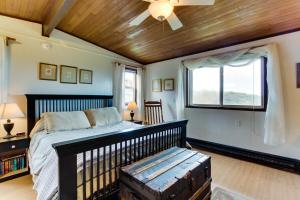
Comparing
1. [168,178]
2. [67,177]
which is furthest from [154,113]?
[67,177]

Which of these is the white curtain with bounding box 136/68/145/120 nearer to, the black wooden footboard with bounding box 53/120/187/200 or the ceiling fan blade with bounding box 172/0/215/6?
the black wooden footboard with bounding box 53/120/187/200

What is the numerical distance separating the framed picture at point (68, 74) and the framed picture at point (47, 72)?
0.44ft

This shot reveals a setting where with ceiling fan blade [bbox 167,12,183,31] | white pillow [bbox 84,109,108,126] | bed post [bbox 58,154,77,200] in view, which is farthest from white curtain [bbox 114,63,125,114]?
bed post [bbox 58,154,77,200]

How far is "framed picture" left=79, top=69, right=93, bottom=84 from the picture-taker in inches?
146

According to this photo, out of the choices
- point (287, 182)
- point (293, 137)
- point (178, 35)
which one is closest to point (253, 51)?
point (178, 35)

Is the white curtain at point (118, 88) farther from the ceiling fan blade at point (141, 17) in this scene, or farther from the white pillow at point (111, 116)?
the ceiling fan blade at point (141, 17)

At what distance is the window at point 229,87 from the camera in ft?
10.2

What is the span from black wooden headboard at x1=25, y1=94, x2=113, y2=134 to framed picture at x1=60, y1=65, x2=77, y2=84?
345mm

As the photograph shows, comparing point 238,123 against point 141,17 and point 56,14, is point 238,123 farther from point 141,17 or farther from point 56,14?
point 56,14

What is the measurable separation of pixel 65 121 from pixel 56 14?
5.45ft

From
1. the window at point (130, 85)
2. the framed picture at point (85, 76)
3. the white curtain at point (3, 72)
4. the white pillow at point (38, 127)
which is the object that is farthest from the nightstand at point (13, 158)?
the window at point (130, 85)

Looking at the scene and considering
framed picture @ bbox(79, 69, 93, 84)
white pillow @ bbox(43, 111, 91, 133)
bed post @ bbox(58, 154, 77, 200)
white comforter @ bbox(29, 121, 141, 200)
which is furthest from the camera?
framed picture @ bbox(79, 69, 93, 84)

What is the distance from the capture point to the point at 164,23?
285 cm

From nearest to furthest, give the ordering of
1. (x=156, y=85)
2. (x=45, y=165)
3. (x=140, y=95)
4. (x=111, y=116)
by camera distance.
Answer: (x=45, y=165), (x=111, y=116), (x=156, y=85), (x=140, y=95)
